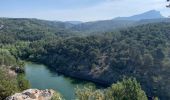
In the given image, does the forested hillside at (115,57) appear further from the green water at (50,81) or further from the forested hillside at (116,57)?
the green water at (50,81)

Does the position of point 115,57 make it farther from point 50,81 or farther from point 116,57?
point 50,81

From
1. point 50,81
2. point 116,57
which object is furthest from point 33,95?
point 116,57

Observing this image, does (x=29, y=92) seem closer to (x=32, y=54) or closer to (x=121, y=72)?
(x=121, y=72)

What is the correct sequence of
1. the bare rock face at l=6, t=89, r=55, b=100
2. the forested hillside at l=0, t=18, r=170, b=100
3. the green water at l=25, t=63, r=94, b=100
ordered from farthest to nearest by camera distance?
1. the green water at l=25, t=63, r=94, b=100
2. the forested hillside at l=0, t=18, r=170, b=100
3. the bare rock face at l=6, t=89, r=55, b=100

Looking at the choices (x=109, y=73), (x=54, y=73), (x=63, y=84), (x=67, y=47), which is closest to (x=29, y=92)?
(x=63, y=84)

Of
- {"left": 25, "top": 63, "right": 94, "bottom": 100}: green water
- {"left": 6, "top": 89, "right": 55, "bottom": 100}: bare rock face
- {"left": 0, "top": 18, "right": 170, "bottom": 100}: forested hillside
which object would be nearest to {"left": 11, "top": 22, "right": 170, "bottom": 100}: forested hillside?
{"left": 0, "top": 18, "right": 170, "bottom": 100}: forested hillside

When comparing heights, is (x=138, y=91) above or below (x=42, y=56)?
above

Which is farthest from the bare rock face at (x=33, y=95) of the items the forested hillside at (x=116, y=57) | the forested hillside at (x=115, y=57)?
the forested hillside at (x=116, y=57)

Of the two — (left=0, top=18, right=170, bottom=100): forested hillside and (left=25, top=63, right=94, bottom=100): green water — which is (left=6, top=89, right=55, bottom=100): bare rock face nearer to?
(left=25, top=63, right=94, bottom=100): green water
